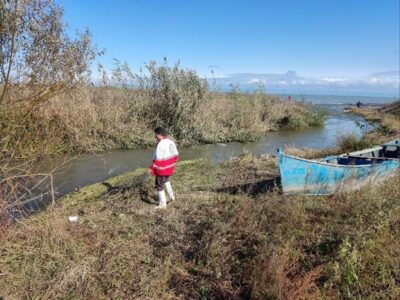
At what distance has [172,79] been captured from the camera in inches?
788

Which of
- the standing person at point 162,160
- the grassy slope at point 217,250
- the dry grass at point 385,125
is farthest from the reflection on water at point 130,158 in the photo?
the grassy slope at point 217,250

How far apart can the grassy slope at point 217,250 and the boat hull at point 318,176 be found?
16.8 inches

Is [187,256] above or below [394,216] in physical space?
below

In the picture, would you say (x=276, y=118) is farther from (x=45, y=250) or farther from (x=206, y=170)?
(x=45, y=250)

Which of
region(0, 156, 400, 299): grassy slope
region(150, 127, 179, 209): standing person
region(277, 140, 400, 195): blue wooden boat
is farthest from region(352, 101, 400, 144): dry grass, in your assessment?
region(150, 127, 179, 209): standing person

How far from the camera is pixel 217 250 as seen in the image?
583 centimetres

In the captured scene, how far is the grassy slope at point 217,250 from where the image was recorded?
4.98 meters

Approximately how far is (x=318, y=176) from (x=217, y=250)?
367 cm

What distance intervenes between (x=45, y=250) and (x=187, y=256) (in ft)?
7.01

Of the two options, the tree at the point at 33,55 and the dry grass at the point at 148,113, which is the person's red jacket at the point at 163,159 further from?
the dry grass at the point at 148,113

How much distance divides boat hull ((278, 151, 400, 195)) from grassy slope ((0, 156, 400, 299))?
427 mm

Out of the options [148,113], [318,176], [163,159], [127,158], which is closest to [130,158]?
[127,158]

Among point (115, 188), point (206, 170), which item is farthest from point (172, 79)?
point (115, 188)

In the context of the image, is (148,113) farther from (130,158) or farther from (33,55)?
(33,55)
